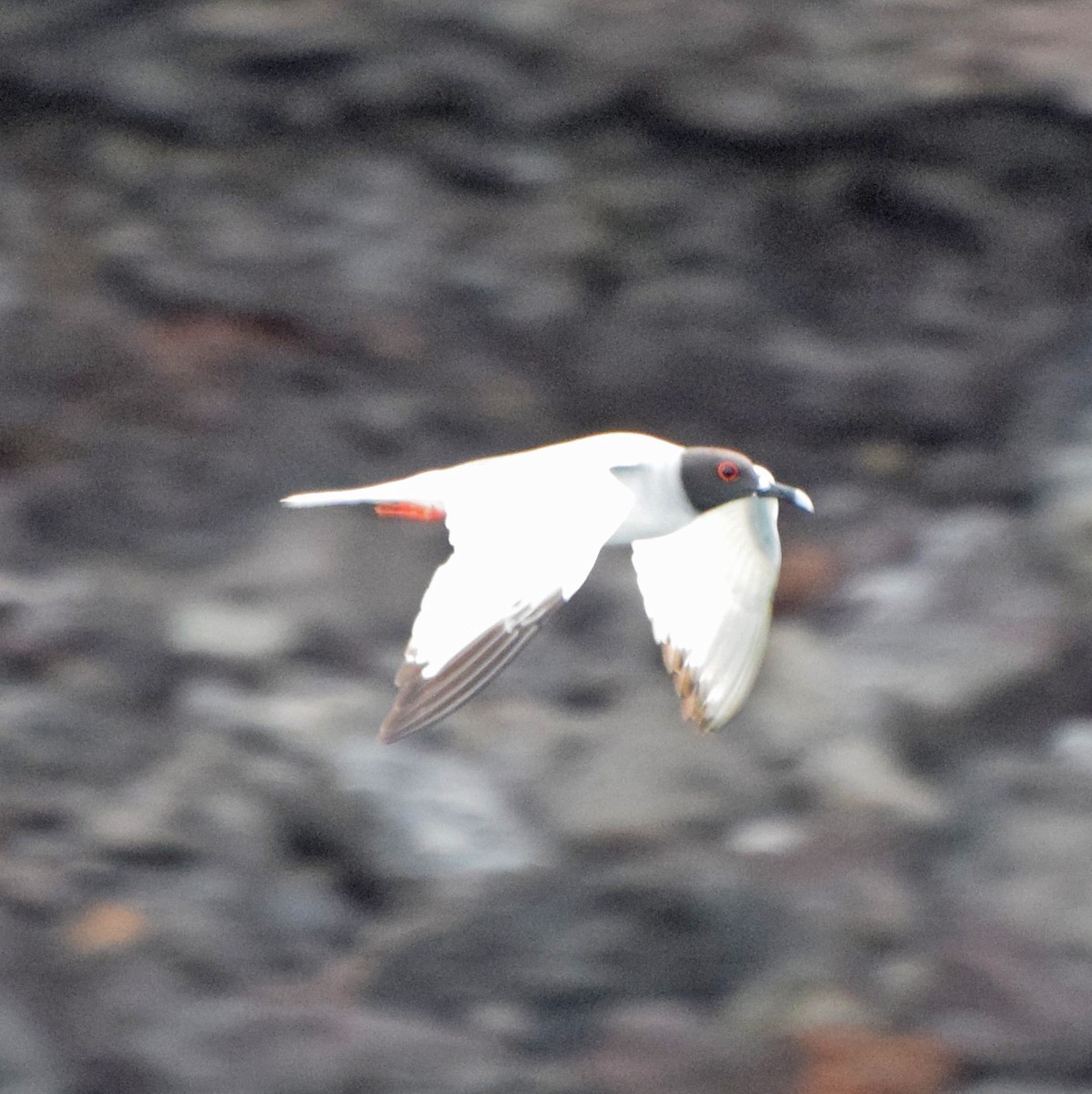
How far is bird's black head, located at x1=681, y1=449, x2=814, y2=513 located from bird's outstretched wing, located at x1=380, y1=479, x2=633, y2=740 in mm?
376

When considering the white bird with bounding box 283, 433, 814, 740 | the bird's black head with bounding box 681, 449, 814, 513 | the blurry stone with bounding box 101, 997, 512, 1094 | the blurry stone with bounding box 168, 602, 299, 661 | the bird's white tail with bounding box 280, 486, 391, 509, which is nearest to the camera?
the white bird with bounding box 283, 433, 814, 740

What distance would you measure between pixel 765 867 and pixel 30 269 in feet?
17.6

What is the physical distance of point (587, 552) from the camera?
17.6 feet

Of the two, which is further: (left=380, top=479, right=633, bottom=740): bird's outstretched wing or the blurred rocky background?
the blurred rocky background

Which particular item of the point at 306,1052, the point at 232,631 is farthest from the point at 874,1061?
the point at 232,631

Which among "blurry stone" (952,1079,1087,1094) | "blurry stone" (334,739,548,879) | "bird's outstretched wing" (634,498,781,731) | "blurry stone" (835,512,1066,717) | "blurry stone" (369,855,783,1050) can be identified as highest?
"blurry stone" (835,512,1066,717)

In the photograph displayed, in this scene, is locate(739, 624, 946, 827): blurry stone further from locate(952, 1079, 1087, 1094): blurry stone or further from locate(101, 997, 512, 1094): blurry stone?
locate(101, 997, 512, 1094): blurry stone

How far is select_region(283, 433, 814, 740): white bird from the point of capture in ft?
16.6

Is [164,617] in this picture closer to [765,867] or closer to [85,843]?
[85,843]

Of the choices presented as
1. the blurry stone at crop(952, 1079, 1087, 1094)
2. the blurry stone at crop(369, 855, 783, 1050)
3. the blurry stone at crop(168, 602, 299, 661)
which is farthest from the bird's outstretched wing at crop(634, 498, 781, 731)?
the blurry stone at crop(168, 602, 299, 661)

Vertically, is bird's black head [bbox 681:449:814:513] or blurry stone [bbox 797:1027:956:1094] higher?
bird's black head [bbox 681:449:814:513]

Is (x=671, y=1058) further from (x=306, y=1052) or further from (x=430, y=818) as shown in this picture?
(x=430, y=818)

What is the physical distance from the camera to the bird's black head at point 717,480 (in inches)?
242

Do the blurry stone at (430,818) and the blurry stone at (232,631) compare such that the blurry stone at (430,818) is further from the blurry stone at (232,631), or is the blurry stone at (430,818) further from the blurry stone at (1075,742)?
the blurry stone at (1075,742)
